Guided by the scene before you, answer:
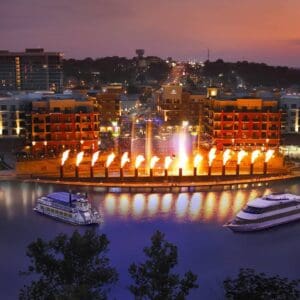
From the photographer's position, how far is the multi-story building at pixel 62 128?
51.2ft

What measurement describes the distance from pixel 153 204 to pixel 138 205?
1.11 feet

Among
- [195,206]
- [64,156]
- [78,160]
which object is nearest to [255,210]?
[195,206]

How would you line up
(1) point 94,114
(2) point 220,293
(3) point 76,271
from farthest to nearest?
(1) point 94,114, (2) point 220,293, (3) point 76,271

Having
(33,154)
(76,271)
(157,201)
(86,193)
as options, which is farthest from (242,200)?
(76,271)

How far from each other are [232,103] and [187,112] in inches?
287

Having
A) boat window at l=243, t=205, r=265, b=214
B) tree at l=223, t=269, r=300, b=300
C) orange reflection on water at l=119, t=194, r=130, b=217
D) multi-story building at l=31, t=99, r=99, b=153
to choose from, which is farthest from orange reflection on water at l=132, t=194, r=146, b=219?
tree at l=223, t=269, r=300, b=300

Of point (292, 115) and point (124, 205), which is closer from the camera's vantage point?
point (124, 205)

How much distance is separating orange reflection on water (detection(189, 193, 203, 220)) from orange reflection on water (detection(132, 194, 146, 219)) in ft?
3.35

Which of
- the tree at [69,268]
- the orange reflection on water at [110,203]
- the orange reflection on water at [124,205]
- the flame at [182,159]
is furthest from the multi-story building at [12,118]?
the tree at [69,268]

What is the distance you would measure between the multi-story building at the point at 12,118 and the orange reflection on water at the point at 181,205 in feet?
26.9

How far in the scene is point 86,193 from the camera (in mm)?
12102

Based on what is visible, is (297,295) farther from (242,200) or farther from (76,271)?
(242,200)

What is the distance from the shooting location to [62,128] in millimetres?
15719

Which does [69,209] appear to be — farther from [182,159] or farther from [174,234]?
[182,159]
